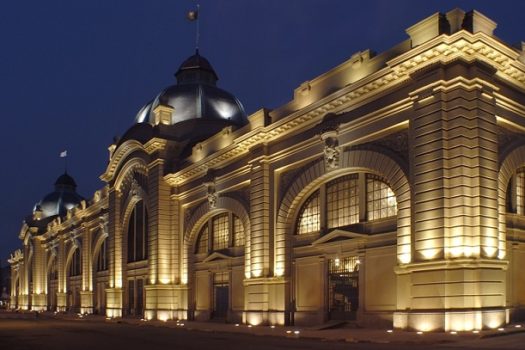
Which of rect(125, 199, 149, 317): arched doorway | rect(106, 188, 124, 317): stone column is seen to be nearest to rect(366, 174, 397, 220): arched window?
rect(125, 199, 149, 317): arched doorway

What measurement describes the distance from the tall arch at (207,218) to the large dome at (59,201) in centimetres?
5679

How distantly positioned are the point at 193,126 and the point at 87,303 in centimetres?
2573

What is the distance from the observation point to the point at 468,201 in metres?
22.2

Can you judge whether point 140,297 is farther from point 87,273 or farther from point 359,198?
point 359,198

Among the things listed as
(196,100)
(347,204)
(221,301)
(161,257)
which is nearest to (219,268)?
(221,301)

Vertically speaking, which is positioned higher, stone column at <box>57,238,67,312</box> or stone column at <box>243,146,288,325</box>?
stone column at <box>243,146,288,325</box>

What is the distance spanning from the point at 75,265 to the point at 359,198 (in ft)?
179

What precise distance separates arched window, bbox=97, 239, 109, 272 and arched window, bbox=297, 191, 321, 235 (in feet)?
113

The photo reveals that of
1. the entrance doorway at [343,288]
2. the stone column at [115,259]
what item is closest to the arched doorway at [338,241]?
the entrance doorway at [343,288]

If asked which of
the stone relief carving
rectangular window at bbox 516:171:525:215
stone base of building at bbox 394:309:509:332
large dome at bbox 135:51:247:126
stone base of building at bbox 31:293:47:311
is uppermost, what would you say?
large dome at bbox 135:51:247:126

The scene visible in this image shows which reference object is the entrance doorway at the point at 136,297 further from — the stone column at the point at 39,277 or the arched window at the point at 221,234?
the stone column at the point at 39,277

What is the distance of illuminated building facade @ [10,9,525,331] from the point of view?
2262 centimetres

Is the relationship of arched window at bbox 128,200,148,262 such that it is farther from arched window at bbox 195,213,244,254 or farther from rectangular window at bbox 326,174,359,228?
rectangular window at bbox 326,174,359,228

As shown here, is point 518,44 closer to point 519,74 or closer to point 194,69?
point 519,74
